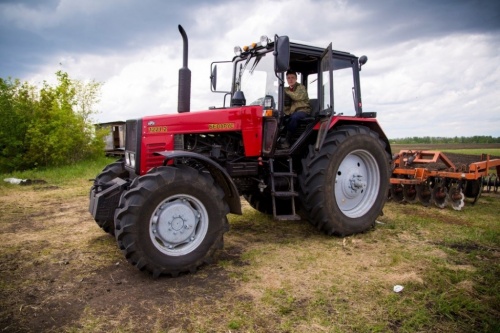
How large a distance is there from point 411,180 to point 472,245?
7.43 feet

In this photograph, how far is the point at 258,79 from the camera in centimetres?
503

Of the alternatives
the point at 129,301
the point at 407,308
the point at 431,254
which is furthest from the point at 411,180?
the point at 129,301

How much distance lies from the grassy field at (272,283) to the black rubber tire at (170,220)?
207mm

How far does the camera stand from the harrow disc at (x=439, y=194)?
6832mm

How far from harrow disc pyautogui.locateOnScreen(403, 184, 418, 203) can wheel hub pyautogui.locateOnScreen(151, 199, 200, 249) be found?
4860 mm

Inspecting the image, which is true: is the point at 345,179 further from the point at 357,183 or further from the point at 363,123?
the point at 363,123

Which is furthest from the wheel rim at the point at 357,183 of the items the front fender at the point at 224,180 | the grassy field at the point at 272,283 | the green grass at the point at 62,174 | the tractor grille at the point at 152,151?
the green grass at the point at 62,174

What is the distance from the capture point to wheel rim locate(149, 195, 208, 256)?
12.2ft

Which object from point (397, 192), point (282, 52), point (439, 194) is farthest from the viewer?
point (397, 192)

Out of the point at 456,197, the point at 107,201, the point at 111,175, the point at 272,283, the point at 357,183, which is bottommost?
the point at 272,283

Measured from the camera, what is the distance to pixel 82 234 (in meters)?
5.30

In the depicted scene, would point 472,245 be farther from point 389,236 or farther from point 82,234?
point 82,234

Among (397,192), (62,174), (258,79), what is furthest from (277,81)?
(62,174)

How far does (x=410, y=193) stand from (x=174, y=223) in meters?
5.18
